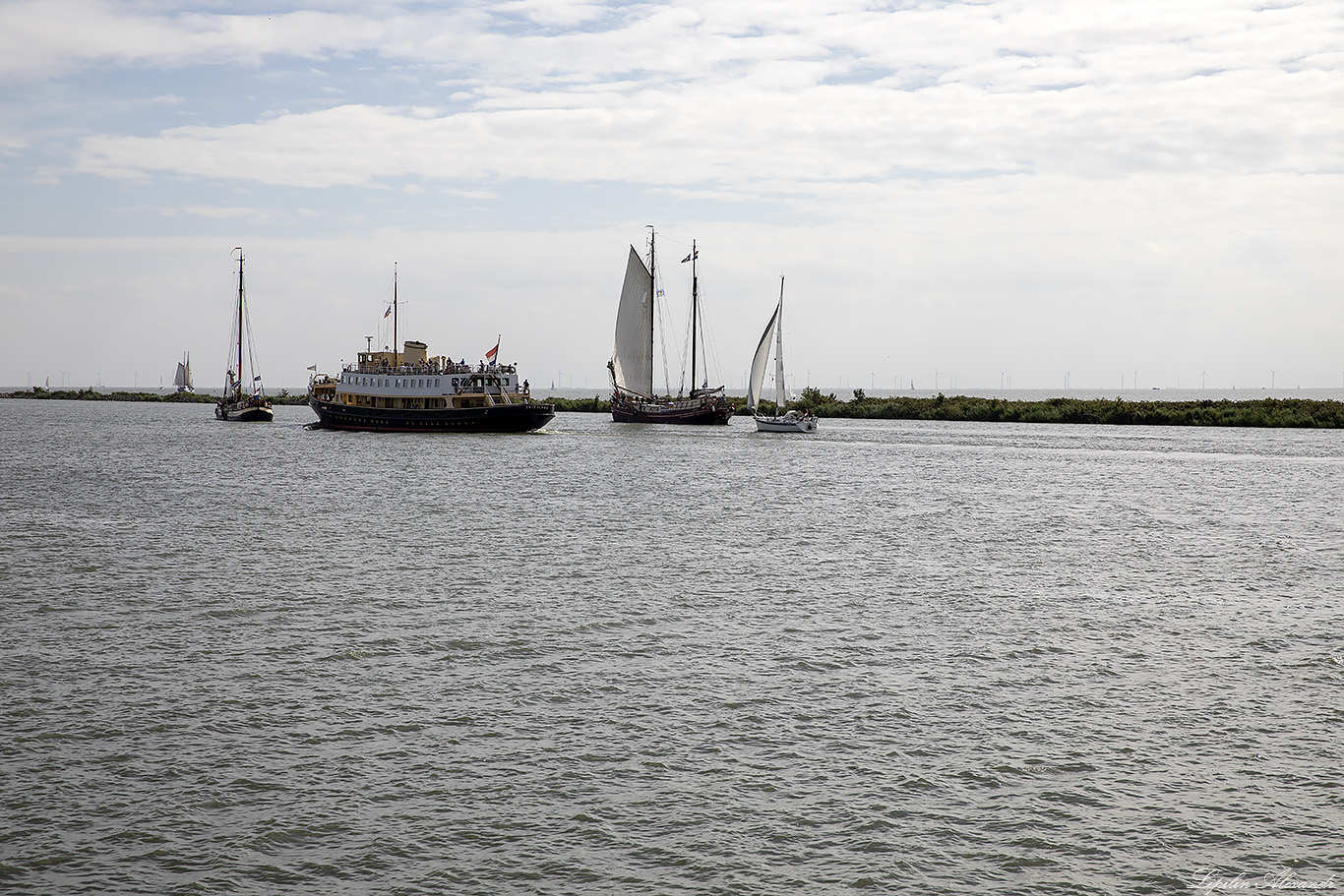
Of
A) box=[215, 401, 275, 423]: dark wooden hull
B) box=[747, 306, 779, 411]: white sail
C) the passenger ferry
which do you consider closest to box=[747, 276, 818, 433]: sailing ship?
box=[747, 306, 779, 411]: white sail

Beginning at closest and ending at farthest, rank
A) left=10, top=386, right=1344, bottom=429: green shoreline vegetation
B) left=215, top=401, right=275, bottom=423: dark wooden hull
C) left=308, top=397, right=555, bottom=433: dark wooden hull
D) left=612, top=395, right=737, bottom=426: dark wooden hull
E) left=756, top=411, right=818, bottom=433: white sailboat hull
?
left=308, top=397, right=555, bottom=433: dark wooden hull < left=756, top=411, right=818, bottom=433: white sailboat hull < left=612, top=395, right=737, bottom=426: dark wooden hull < left=10, top=386, right=1344, bottom=429: green shoreline vegetation < left=215, top=401, right=275, bottom=423: dark wooden hull

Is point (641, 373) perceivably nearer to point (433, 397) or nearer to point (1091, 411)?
point (433, 397)

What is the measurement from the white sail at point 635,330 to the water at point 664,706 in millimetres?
73877

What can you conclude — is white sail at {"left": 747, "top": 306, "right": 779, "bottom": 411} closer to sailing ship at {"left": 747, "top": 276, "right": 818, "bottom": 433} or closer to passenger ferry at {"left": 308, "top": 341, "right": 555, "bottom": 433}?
sailing ship at {"left": 747, "top": 276, "right": 818, "bottom": 433}

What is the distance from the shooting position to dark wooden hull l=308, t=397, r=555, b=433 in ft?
301

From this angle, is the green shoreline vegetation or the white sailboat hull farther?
the green shoreline vegetation

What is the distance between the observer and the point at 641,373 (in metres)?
110

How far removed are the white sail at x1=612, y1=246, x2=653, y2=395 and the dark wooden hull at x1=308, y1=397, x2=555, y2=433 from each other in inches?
614

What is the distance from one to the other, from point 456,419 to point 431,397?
9.74 feet

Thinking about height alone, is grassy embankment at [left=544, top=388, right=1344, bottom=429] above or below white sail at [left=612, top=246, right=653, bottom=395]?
below

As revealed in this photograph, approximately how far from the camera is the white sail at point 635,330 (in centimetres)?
10731

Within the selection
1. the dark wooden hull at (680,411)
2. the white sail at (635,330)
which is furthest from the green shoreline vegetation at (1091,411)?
the white sail at (635,330)

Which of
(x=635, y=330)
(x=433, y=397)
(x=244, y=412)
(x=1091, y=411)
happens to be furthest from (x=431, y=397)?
(x=1091, y=411)

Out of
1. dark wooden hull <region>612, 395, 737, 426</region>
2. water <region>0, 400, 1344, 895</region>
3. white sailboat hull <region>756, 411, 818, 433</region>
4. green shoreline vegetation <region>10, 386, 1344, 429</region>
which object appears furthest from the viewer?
green shoreline vegetation <region>10, 386, 1344, 429</region>
